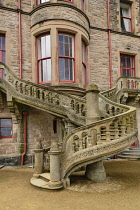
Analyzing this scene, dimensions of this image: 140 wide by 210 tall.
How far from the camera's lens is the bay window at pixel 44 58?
948 cm

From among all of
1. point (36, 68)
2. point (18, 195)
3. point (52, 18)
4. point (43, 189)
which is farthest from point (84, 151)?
point (52, 18)

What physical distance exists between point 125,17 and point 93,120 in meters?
10.4

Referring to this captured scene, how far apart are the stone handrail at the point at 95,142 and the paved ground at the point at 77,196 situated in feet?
2.38

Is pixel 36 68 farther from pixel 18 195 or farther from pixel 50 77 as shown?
pixel 18 195

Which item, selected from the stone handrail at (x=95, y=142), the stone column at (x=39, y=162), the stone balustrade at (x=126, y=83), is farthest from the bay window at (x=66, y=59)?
the stone handrail at (x=95, y=142)

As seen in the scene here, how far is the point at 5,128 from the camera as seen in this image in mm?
9172

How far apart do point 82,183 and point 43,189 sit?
1205 mm

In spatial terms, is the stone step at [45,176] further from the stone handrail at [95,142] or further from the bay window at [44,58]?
the bay window at [44,58]

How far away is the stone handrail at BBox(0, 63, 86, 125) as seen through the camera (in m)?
7.04

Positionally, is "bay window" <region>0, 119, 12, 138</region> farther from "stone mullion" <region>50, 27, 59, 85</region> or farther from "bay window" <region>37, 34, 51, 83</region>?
"stone mullion" <region>50, 27, 59, 85</region>

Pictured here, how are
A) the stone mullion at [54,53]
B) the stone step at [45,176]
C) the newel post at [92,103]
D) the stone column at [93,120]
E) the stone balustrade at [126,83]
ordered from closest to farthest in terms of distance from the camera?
the stone step at [45,176] → the stone column at [93,120] → the newel post at [92,103] → the stone mullion at [54,53] → the stone balustrade at [126,83]

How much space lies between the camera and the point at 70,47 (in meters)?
9.65

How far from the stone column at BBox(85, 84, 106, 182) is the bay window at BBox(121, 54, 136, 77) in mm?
7438

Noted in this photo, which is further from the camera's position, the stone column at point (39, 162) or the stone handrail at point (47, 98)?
the stone handrail at point (47, 98)
